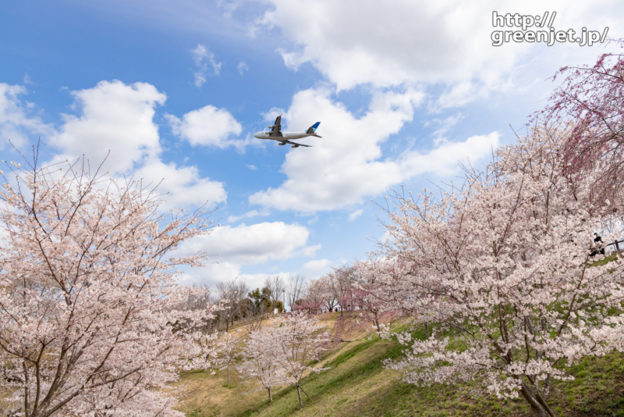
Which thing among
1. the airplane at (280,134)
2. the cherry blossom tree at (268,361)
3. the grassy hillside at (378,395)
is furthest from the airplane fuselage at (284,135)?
the grassy hillside at (378,395)

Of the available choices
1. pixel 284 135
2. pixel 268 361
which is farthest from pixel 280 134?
pixel 268 361

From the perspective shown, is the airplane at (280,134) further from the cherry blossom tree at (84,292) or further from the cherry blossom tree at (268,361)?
the cherry blossom tree at (84,292)

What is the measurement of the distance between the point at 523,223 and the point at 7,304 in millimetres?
12442

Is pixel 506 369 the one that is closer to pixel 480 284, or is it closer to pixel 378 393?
pixel 480 284

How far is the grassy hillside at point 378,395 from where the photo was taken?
8945 mm

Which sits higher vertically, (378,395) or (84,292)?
(84,292)

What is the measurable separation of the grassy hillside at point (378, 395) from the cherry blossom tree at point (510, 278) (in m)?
1.18

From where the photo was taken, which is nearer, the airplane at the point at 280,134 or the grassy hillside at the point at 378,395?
the grassy hillside at the point at 378,395

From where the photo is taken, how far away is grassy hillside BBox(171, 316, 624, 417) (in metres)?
8.95

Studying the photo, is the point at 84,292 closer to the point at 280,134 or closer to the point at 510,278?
the point at 510,278

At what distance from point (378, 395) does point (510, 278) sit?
12194 mm

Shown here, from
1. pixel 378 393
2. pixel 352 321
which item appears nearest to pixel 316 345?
pixel 352 321

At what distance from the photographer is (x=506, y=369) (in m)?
7.19

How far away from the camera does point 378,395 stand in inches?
632
